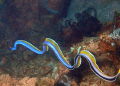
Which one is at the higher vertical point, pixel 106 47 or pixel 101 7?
pixel 101 7

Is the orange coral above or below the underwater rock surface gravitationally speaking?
below

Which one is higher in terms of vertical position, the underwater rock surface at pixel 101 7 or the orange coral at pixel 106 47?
the underwater rock surface at pixel 101 7

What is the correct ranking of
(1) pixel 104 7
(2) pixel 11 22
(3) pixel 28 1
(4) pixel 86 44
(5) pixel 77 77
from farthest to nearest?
(2) pixel 11 22, (3) pixel 28 1, (1) pixel 104 7, (4) pixel 86 44, (5) pixel 77 77

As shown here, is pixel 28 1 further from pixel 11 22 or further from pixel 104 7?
pixel 104 7

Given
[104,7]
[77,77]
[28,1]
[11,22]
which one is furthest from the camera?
[11,22]

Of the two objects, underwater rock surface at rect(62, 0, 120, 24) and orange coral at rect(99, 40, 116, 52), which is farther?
underwater rock surface at rect(62, 0, 120, 24)

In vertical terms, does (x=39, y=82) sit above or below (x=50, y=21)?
below

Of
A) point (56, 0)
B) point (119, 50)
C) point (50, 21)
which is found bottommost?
point (119, 50)

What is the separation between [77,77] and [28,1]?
6106 millimetres

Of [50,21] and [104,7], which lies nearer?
[104,7]

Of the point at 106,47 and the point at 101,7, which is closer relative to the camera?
the point at 106,47

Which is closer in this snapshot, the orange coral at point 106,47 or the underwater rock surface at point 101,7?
the orange coral at point 106,47

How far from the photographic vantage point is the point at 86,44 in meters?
3.73

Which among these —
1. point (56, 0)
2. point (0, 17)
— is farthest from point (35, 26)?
point (0, 17)
